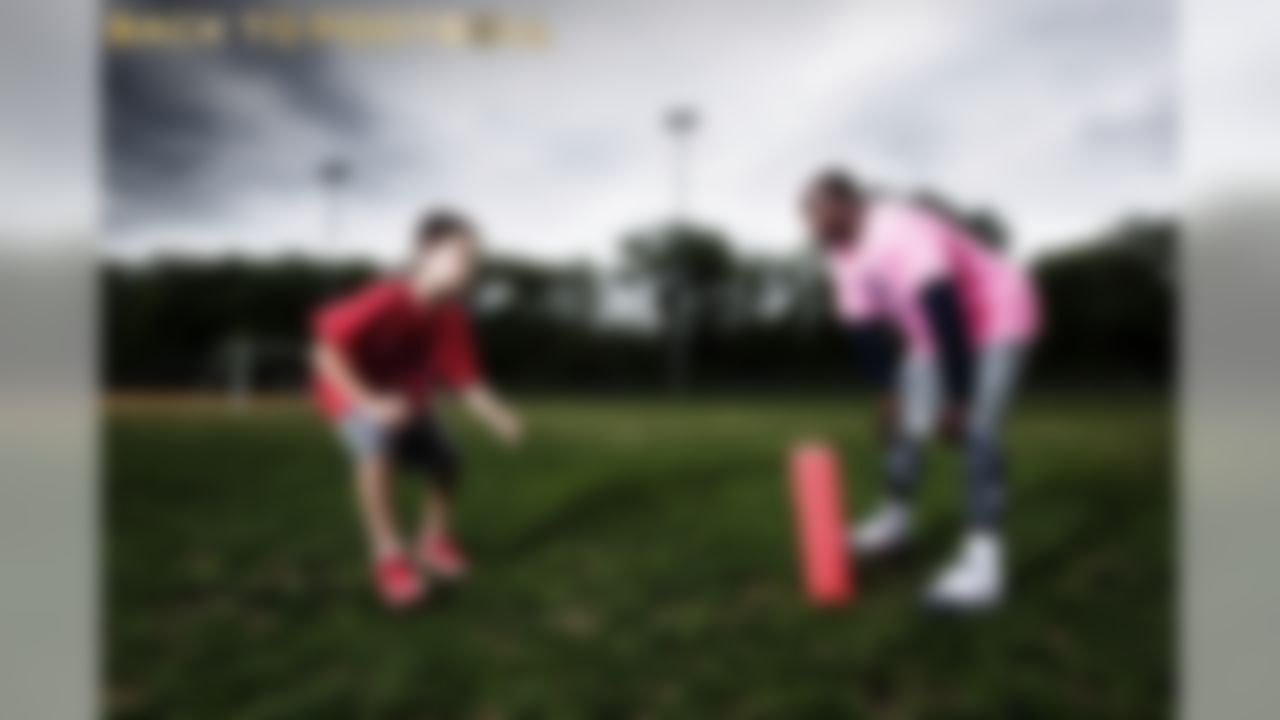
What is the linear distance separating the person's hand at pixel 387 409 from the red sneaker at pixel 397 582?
0.94ft

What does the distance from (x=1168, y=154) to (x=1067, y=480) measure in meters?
0.71

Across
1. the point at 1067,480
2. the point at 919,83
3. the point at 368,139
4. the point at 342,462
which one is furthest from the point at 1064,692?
the point at 368,139

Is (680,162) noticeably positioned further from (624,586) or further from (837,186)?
(624,586)

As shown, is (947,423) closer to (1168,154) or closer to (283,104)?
(1168,154)

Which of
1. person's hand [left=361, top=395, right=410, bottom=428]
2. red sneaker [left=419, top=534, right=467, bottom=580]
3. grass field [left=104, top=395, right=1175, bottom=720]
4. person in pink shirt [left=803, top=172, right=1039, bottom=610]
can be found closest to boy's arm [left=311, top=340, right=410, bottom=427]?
person's hand [left=361, top=395, right=410, bottom=428]

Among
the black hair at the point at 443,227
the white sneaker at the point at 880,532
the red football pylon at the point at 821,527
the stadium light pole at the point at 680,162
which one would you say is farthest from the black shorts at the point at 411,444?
the white sneaker at the point at 880,532

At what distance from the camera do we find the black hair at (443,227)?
221 cm

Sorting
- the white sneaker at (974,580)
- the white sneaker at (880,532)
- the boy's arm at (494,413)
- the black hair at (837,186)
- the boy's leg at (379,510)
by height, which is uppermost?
the black hair at (837,186)

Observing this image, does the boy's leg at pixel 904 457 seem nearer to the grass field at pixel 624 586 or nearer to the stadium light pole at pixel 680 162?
the grass field at pixel 624 586

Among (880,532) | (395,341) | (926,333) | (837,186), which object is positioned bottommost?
(880,532)

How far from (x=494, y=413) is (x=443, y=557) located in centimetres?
32

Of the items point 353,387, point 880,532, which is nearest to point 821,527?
point 880,532

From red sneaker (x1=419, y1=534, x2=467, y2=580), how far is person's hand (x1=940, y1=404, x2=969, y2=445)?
3.49 ft

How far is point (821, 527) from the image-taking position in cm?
216
